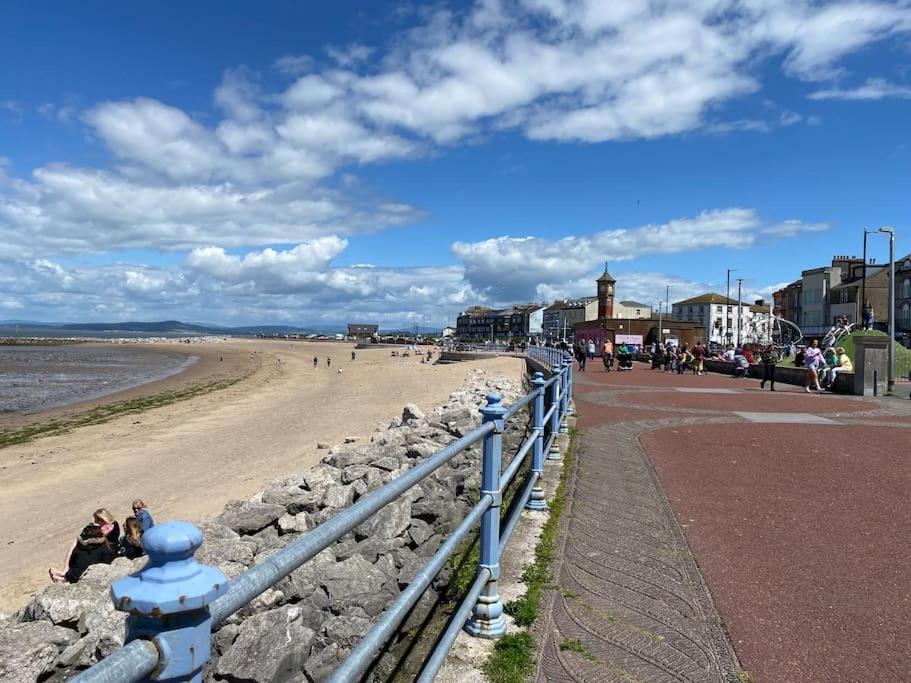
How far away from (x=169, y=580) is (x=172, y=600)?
2.1 inches

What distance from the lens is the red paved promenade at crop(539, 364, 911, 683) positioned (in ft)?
10.3

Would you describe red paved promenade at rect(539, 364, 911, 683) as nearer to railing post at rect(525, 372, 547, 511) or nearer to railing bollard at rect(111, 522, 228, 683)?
railing post at rect(525, 372, 547, 511)

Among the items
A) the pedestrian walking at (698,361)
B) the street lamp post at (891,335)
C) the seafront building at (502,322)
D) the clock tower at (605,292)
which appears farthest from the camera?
the seafront building at (502,322)

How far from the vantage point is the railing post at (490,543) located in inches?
129

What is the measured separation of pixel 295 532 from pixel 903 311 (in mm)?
66902

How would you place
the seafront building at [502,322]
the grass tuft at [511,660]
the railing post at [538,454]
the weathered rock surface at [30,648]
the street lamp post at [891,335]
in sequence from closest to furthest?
the grass tuft at [511,660]
the weathered rock surface at [30,648]
the railing post at [538,454]
the street lamp post at [891,335]
the seafront building at [502,322]

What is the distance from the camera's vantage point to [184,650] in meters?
1.16

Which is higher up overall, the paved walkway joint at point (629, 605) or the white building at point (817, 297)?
the white building at point (817, 297)

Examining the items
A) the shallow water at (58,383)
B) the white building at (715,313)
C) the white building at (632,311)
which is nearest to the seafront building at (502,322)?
the white building at (632,311)

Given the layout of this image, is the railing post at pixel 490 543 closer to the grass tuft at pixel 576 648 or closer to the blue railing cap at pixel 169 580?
the grass tuft at pixel 576 648

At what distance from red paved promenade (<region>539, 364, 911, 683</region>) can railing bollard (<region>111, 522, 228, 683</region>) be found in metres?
2.20

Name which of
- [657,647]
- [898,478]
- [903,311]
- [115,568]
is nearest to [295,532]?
[115,568]

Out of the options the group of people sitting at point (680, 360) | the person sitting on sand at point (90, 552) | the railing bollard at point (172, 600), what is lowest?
the person sitting on sand at point (90, 552)

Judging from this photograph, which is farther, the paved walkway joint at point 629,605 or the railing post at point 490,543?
the railing post at point 490,543
